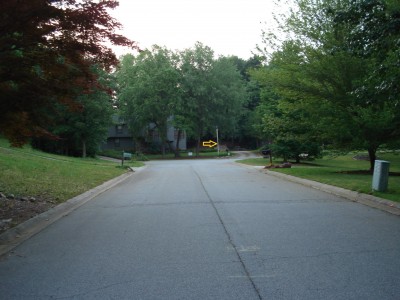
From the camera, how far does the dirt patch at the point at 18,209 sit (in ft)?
27.9

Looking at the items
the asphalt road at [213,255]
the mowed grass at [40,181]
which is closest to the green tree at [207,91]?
the mowed grass at [40,181]

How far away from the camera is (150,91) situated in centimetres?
5959

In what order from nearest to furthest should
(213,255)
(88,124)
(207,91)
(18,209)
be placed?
(213,255)
(18,209)
(88,124)
(207,91)

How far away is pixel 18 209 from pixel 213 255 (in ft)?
19.9

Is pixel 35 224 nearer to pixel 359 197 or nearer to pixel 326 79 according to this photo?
pixel 359 197

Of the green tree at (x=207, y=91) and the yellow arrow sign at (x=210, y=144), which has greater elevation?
the green tree at (x=207, y=91)

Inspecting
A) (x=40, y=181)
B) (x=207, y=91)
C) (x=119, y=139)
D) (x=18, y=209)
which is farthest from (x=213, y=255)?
(x=119, y=139)

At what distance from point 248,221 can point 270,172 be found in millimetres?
15808

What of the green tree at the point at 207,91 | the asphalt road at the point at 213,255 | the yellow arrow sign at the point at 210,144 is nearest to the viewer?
the asphalt road at the point at 213,255

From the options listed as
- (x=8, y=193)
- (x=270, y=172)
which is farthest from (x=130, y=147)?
(x=8, y=193)

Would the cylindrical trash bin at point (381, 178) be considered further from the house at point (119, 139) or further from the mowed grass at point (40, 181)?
the house at point (119, 139)

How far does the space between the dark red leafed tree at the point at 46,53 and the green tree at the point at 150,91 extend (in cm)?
4986

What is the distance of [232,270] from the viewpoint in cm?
527

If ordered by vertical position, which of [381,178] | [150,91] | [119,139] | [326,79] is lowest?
[381,178]
